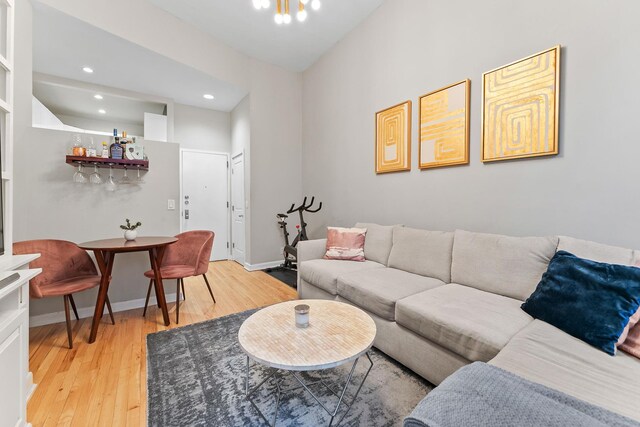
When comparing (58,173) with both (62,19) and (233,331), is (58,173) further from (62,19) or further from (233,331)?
(233,331)

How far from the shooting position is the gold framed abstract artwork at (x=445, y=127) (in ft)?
7.98

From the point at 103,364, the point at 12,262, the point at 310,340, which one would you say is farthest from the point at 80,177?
the point at 310,340

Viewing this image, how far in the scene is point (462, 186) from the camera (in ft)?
8.20

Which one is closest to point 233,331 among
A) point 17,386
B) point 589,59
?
point 17,386

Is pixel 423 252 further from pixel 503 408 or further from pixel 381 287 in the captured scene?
pixel 503 408

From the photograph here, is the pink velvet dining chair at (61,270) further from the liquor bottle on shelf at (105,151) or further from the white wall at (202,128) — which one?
the white wall at (202,128)

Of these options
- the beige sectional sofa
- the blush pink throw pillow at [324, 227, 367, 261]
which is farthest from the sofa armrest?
the beige sectional sofa

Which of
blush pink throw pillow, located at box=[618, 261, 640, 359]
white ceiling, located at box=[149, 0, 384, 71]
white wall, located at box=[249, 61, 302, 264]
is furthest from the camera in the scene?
white wall, located at box=[249, 61, 302, 264]

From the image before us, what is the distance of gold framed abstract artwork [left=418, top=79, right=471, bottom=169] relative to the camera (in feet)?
7.98

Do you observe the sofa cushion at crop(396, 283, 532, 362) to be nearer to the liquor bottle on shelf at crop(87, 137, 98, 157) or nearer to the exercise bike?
the exercise bike

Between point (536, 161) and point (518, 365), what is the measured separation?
1597 mm

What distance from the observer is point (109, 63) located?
11.8ft

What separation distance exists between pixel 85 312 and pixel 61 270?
1.87 ft

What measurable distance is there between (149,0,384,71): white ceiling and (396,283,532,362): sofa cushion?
3.44m
